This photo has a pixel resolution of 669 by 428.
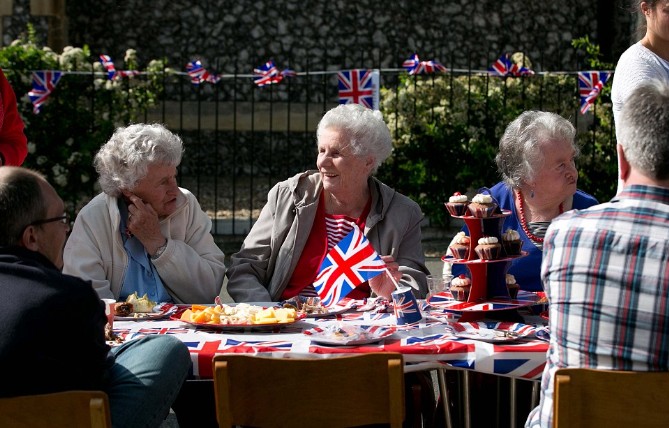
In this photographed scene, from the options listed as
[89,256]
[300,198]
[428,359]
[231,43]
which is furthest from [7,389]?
[231,43]

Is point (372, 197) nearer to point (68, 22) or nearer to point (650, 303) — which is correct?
point (650, 303)

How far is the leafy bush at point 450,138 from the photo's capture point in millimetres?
9812

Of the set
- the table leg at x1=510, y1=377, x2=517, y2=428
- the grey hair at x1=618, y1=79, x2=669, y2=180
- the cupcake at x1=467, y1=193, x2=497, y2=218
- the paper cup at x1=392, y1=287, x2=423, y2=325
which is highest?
the grey hair at x1=618, y1=79, x2=669, y2=180

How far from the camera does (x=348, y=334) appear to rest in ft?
10.2

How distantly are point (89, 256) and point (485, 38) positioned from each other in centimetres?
1127

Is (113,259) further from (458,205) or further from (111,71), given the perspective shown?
(111,71)

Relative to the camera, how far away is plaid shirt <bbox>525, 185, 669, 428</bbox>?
7.84 ft

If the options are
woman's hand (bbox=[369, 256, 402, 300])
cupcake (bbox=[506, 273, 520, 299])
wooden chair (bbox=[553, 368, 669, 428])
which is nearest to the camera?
wooden chair (bbox=[553, 368, 669, 428])

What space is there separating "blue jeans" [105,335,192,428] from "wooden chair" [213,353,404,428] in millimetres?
289

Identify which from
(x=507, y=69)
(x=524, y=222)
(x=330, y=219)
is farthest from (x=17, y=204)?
(x=507, y=69)

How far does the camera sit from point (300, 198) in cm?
434

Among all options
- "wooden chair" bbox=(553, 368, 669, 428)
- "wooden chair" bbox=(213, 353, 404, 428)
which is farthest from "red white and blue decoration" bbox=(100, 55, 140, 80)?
"wooden chair" bbox=(553, 368, 669, 428)

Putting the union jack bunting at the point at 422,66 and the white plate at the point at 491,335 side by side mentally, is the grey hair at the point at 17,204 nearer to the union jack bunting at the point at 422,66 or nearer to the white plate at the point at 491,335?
the white plate at the point at 491,335

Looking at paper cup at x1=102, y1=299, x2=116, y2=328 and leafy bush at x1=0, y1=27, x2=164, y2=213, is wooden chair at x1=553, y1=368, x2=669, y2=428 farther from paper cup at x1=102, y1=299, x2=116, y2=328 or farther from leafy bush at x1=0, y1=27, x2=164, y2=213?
leafy bush at x1=0, y1=27, x2=164, y2=213
